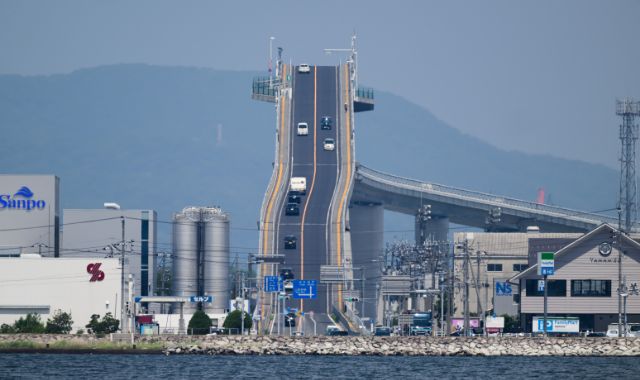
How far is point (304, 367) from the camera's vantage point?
280 feet

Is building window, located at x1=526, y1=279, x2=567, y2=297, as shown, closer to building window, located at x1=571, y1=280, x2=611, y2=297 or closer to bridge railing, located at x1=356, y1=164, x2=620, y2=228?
building window, located at x1=571, y1=280, x2=611, y2=297

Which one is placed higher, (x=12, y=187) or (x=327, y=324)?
(x=12, y=187)

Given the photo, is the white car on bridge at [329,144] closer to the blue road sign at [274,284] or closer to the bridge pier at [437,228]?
the bridge pier at [437,228]

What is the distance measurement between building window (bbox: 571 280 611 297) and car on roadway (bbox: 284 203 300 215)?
1836 inches

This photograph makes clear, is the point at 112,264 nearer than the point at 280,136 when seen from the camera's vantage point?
Yes

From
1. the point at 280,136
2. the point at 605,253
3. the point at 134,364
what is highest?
the point at 280,136

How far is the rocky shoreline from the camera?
100 m

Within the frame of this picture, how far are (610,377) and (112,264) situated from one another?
60.9m

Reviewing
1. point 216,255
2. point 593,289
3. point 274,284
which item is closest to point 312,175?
point 216,255

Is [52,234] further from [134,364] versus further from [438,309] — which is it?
[134,364]

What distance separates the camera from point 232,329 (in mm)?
124125

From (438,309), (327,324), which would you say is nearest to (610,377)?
(327,324)

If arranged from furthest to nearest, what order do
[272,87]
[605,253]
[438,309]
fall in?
1. [272,87]
2. [438,309]
3. [605,253]

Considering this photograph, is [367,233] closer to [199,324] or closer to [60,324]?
[199,324]
